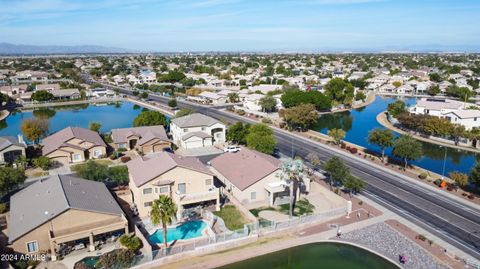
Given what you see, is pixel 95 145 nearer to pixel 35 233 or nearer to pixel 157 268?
pixel 35 233

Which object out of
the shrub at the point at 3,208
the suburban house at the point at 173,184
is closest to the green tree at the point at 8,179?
the shrub at the point at 3,208

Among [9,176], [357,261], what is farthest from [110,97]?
[357,261]

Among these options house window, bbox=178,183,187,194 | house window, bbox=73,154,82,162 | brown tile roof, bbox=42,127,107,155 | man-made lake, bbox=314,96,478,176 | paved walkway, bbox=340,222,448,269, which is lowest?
man-made lake, bbox=314,96,478,176

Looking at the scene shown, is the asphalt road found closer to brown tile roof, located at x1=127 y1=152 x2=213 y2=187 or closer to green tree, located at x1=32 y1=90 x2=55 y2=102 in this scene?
brown tile roof, located at x1=127 y1=152 x2=213 y2=187

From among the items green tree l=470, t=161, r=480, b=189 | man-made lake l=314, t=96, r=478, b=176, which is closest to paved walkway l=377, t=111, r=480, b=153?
man-made lake l=314, t=96, r=478, b=176

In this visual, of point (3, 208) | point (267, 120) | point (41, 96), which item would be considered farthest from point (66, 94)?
point (3, 208)

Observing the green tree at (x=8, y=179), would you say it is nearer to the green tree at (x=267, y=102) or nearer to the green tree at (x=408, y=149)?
the green tree at (x=408, y=149)
